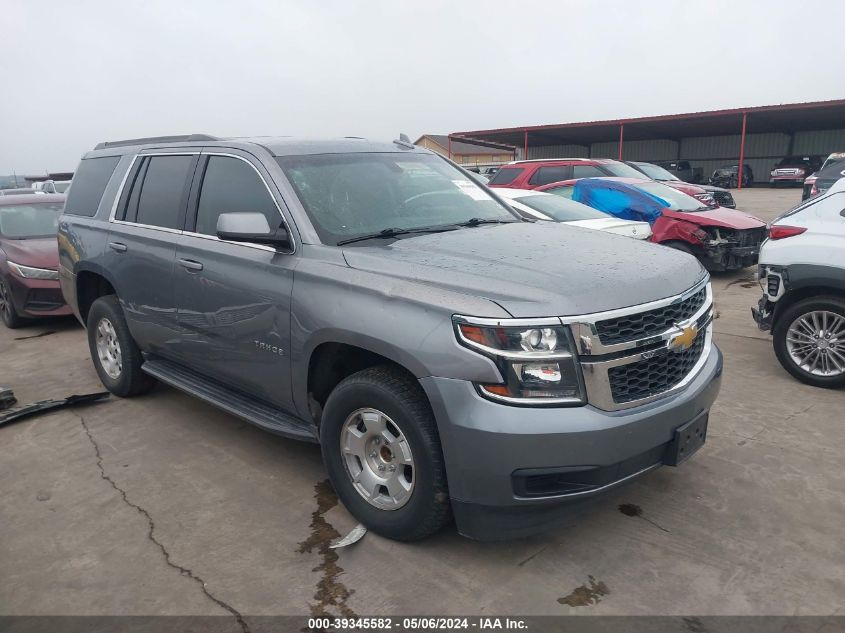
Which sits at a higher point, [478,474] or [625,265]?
[625,265]

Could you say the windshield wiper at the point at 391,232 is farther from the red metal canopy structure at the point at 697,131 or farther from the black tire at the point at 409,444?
the red metal canopy structure at the point at 697,131

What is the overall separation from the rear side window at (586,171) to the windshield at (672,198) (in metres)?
2.22

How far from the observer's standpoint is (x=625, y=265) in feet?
10.2

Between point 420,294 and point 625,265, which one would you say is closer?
point 420,294

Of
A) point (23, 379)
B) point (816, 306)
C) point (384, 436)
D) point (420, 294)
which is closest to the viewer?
point (420, 294)

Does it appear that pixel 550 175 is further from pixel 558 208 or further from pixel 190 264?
pixel 190 264

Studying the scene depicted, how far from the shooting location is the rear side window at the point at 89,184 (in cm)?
523

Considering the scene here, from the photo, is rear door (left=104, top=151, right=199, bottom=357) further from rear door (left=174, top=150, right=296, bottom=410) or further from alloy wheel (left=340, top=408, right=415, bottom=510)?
alloy wheel (left=340, top=408, right=415, bottom=510)

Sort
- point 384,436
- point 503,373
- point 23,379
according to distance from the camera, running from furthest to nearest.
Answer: point 23,379 → point 384,436 → point 503,373

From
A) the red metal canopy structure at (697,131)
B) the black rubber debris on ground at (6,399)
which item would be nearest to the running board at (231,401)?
the black rubber debris on ground at (6,399)

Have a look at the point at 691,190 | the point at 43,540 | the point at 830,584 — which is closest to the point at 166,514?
the point at 43,540

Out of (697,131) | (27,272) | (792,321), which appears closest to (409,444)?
(792,321)

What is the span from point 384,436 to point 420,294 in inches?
27.2

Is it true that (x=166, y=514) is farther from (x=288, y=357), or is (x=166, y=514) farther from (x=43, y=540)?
(x=288, y=357)
